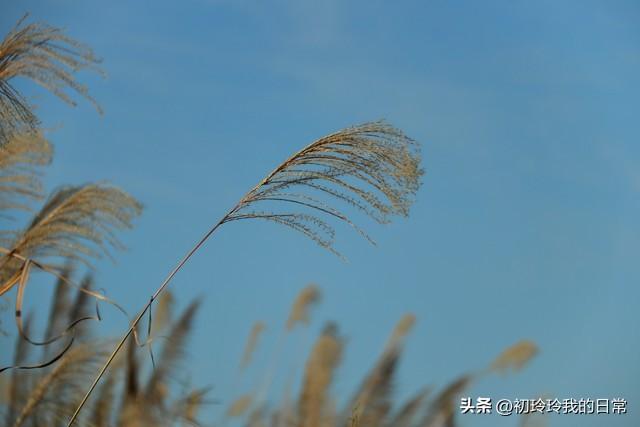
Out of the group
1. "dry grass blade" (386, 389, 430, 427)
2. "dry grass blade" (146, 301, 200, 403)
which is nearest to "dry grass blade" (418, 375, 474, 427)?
"dry grass blade" (386, 389, 430, 427)

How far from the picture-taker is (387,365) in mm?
2402

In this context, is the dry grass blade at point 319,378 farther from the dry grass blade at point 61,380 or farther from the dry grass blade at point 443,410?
the dry grass blade at point 61,380

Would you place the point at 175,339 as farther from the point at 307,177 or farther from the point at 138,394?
the point at 307,177

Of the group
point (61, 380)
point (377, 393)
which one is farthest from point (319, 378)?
point (61, 380)

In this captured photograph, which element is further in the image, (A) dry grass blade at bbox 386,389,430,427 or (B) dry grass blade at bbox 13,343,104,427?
(B) dry grass blade at bbox 13,343,104,427

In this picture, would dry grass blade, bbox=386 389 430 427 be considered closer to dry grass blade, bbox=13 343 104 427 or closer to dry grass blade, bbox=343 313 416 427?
dry grass blade, bbox=343 313 416 427

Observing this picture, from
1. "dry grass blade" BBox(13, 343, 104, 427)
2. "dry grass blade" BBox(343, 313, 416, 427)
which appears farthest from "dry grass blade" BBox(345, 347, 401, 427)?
"dry grass blade" BBox(13, 343, 104, 427)

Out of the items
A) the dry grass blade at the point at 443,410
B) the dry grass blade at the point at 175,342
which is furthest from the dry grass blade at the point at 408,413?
the dry grass blade at the point at 175,342

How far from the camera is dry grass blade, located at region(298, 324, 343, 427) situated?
2.45 metres

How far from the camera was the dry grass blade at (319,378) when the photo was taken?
2.45 m

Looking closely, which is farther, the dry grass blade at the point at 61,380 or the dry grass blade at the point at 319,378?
the dry grass blade at the point at 61,380

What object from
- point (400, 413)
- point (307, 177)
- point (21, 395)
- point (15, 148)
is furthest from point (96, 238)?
point (400, 413)

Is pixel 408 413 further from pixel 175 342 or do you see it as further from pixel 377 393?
pixel 175 342

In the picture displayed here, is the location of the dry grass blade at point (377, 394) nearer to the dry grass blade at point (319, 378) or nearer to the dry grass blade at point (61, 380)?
the dry grass blade at point (319, 378)
